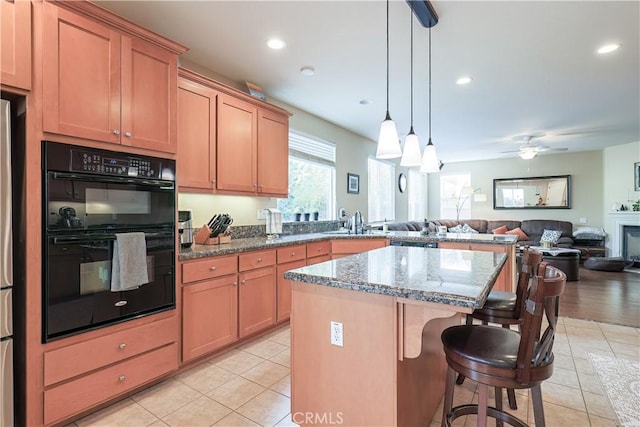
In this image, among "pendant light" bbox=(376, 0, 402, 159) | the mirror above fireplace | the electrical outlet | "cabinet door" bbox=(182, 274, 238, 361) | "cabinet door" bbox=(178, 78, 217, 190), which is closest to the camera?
the electrical outlet

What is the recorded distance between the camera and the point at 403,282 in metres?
1.42

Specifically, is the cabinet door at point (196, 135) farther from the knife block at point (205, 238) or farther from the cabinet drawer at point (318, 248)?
the cabinet drawer at point (318, 248)

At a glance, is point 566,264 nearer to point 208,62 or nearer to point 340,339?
point 340,339

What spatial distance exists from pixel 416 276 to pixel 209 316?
1.74m

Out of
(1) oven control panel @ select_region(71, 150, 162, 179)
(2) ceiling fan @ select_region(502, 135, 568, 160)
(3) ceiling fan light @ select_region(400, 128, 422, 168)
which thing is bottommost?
(1) oven control panel @ select_region(71, 150, 162, 179)

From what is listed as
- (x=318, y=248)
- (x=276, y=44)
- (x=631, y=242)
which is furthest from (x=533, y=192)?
(x=276, y=44)

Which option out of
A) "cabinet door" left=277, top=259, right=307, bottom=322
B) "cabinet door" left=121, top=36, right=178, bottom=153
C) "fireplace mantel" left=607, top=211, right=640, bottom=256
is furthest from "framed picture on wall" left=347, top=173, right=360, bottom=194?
"fireplace mantel" left=607, top=211, right=640, bottom=256

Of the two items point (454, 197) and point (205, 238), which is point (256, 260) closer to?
point (205, 238)

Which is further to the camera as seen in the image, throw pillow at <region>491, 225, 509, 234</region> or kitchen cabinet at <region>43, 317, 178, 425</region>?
throw pillow at <region>491, 225, 509, 234</region>

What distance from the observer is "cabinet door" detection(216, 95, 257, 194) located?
294 cm

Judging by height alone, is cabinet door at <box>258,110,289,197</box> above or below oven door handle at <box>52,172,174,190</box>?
above

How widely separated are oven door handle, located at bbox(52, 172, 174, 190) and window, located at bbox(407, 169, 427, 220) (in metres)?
7.00

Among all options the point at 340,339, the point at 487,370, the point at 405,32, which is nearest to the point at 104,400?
the point at 340,339

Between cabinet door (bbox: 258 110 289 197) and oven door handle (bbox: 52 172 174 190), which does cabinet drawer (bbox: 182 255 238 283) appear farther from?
cabinet door (bbox: 258 110 289 197)
